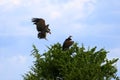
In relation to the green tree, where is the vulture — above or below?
below

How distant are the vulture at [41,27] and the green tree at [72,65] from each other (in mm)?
6154

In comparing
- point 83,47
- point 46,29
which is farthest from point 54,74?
point 46,29

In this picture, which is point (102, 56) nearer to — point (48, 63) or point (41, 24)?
point (48, 63)

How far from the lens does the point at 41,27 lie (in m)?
16.2

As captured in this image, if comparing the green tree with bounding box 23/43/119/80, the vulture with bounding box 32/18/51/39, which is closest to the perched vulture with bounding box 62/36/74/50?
the green tree with bounding box 23/43/119/80

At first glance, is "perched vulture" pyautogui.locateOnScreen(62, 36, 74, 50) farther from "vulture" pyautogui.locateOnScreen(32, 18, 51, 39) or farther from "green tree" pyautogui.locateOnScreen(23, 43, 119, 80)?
"vulture" pyautogui.locateOnScreen(32, 18, 51, 39)

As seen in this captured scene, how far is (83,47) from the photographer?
24.1 meters

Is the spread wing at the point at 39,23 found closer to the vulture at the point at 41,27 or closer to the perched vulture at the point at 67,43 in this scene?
the vulture at the point at 41,27

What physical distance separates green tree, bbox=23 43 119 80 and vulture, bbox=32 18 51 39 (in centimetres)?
615

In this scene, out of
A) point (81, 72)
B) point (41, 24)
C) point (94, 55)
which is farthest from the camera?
point (94, 55)

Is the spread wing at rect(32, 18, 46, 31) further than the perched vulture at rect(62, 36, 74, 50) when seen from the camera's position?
No

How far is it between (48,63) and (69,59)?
131cm

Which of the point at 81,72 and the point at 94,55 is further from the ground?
the point at 94,55

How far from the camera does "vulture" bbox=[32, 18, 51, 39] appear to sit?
16234 millimetres
